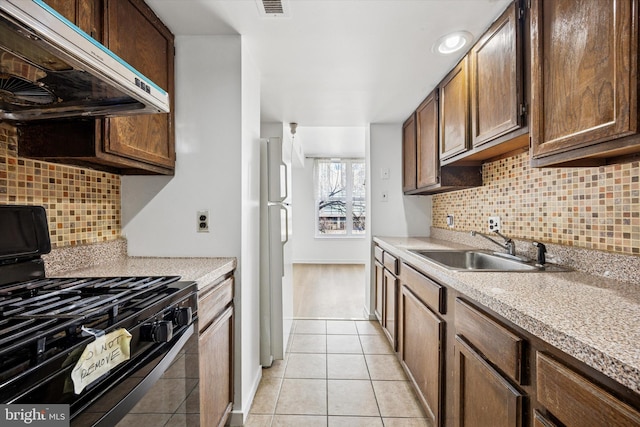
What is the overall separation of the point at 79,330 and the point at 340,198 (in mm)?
6200

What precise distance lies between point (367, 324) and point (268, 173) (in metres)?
1.92

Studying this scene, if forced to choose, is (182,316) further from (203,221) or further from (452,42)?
(452,42)

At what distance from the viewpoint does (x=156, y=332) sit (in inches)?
34.2

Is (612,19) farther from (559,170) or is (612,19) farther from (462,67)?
(462,67)

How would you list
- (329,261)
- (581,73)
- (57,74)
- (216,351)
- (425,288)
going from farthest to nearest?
(329,261) < (425,288) < (216,351) < (581,73) < (57,74)

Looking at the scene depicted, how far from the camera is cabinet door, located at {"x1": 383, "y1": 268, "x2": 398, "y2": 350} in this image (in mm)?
2406

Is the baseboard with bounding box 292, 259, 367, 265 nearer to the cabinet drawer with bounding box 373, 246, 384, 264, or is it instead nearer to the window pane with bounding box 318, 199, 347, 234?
the window pane with bounding box 318, 199, 347, 234

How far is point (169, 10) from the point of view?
61.1 inches

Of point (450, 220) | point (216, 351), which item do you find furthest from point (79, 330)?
point (450, 220)

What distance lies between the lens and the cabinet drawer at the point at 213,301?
1.30 metres

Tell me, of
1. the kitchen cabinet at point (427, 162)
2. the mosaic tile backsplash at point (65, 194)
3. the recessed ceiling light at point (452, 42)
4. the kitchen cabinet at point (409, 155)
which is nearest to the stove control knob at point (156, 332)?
the mosaic tile backsplash at point (65, 194)

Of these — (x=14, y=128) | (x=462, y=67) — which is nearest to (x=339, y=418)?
(x=14, y=128)

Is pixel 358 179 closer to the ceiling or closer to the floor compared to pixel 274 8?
closer to the floor

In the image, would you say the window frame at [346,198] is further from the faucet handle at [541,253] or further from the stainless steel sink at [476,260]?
the faucet handle at [541,253]
